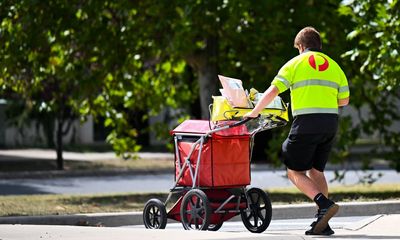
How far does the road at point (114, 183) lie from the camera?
66.9ft

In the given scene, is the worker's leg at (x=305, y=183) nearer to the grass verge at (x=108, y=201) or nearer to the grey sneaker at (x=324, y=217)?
the grey sneaker at (x=324, y=217)

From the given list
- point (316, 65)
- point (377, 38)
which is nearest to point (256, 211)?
point (316, 65)

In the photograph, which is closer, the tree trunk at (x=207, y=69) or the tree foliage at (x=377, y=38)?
the tree foliage at (x=377, y=38)

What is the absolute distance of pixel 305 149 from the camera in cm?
948

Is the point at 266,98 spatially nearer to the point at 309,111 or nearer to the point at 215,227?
the point at 309,111

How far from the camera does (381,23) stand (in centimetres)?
1411

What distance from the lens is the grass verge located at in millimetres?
13828

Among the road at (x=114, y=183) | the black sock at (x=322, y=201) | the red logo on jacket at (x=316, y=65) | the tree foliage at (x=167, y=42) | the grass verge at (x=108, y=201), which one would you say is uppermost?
the tree foliage at (x=167, y=42)

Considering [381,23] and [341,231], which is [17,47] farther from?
[341,231]

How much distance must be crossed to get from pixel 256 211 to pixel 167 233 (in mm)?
1305

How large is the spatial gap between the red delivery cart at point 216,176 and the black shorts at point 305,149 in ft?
1.40

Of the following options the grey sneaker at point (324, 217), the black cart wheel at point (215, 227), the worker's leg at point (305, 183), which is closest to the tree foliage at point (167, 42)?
the black cart wheel at point (215, 227)

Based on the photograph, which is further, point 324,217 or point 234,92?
point 234,92

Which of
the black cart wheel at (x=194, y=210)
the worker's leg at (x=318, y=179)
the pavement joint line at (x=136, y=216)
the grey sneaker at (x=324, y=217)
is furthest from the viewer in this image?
the pavement joint line at (x=136, y=216)
